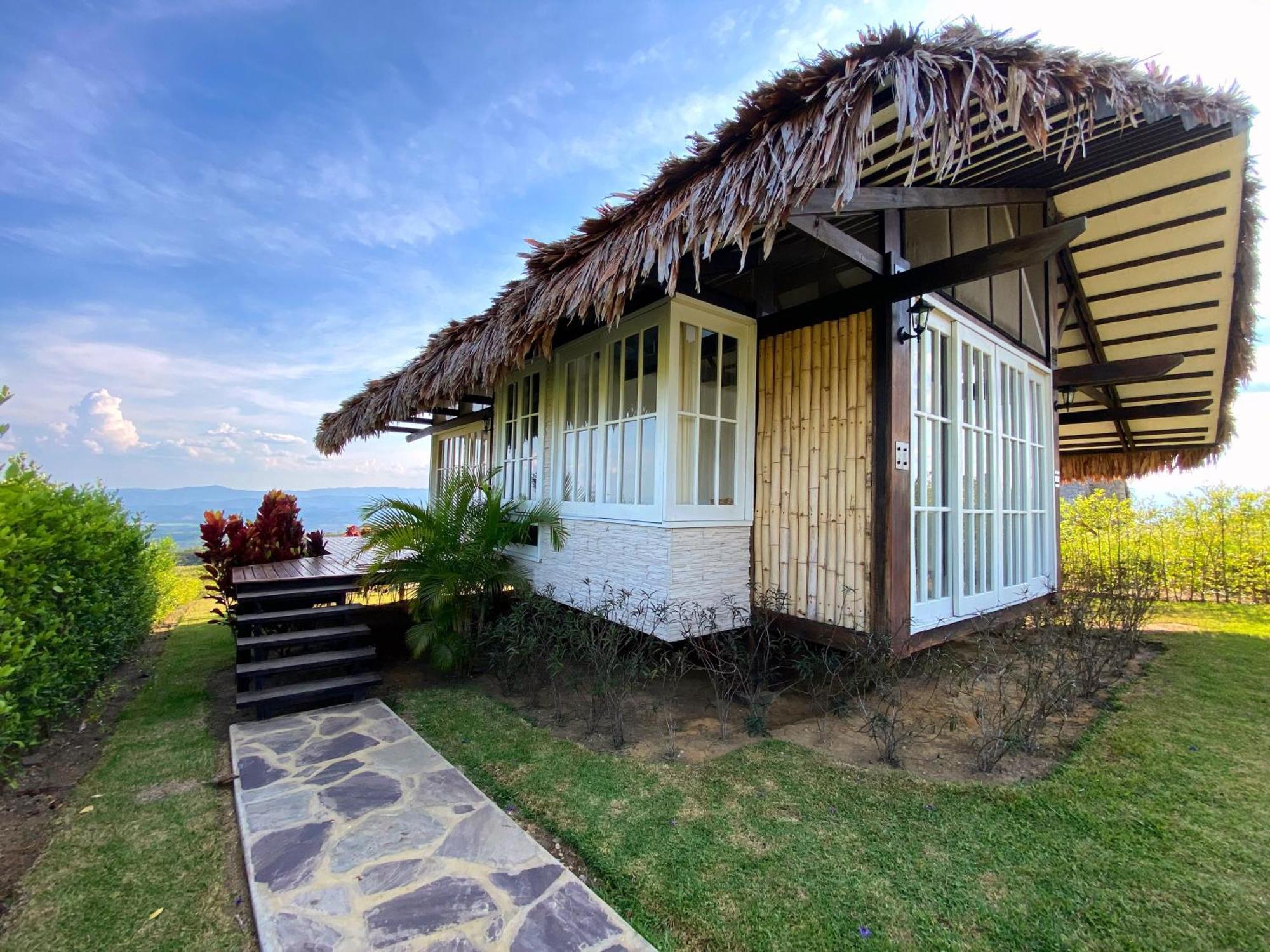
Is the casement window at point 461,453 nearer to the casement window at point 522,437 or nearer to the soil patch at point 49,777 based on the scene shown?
the casement window at point 522,437

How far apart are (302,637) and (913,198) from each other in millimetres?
5577

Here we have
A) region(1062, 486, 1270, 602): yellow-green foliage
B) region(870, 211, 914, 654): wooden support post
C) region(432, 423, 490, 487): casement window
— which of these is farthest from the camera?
A: region(1062, 486, 1270, 602): yellow-green foliage

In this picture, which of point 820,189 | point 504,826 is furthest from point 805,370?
point 504,826

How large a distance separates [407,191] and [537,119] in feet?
7.79

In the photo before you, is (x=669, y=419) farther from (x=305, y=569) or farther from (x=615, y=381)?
(x=305, y=569)

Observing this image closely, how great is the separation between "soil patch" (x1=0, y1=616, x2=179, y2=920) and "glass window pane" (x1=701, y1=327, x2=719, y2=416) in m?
4.27

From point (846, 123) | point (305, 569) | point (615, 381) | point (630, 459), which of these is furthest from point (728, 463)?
point (305, 569)

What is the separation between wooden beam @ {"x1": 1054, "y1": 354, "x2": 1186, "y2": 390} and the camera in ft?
16.8

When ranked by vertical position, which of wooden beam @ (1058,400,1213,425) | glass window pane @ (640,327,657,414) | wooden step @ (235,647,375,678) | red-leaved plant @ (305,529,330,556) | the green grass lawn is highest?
wooden beam @ (1058,400,1213,425)

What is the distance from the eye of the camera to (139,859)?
2299mm

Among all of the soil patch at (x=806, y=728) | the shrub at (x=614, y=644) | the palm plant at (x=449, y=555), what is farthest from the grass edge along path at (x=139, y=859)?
the shrub at (x=614, y=644)

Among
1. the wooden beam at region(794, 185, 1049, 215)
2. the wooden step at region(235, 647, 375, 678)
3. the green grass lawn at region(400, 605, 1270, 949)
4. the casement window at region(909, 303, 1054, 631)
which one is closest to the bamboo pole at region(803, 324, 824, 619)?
the casement window at region(909, 303, 1054, 631)

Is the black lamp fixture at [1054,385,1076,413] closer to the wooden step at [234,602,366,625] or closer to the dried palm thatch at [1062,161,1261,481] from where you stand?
the dried palm thatch at [1062,161,1261,481]

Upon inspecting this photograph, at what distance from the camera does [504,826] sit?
2498 millimetres
